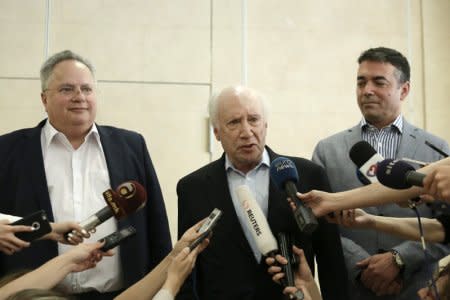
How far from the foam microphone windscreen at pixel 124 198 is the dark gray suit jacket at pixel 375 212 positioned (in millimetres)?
1071

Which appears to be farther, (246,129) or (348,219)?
(246,129)

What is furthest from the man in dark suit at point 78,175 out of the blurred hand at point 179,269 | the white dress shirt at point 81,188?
the blurred hand at point 179,269

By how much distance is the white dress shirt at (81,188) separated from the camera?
2567mm

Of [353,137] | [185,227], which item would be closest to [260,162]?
[185,227]

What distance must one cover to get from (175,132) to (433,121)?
2.19m

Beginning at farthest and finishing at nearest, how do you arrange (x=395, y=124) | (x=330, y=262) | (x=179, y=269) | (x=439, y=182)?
1. (x=395, y=124)
2. (x=330, y=262)
3. (x=179, y=269)
4. (x=439, y=182)

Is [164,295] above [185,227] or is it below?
below

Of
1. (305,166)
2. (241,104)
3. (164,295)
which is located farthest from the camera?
(241,104)

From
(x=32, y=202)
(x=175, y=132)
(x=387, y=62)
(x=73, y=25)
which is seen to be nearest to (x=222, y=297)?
(x=32, y=202)

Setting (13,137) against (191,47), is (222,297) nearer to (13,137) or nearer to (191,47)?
(13,137)

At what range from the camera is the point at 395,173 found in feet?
5.35

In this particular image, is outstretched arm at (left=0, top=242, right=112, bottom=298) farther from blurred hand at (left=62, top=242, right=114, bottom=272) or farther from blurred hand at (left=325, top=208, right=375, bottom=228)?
blurred hand at (left=325, top=208, right=375, bottom=228)

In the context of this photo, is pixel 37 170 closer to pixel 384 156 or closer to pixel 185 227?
pixel 185 227

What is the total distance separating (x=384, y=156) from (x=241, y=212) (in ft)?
2.99
